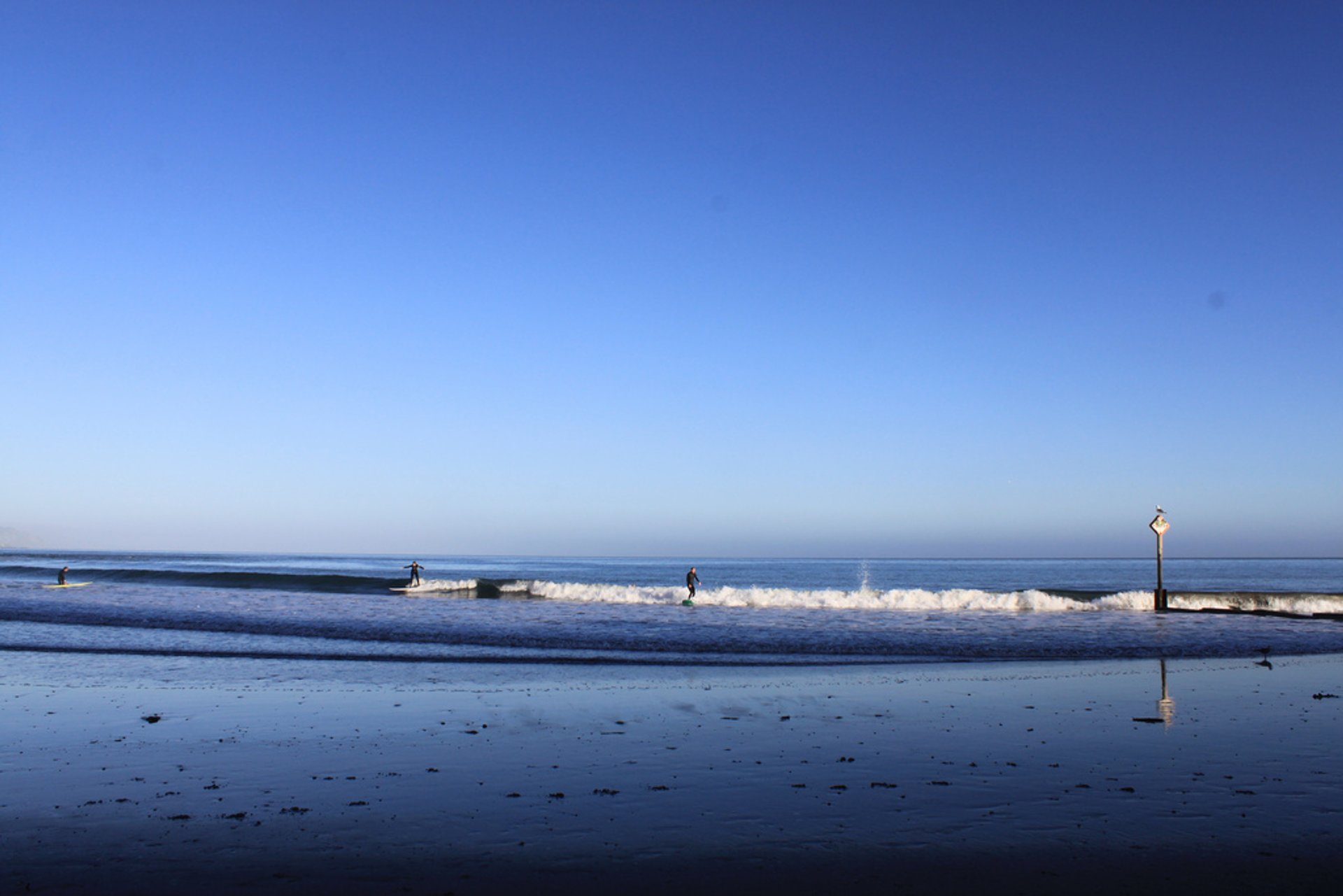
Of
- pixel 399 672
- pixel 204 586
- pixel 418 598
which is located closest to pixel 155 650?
pixel 399 672

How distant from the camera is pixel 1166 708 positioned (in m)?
14.1

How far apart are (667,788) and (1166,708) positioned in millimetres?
9478

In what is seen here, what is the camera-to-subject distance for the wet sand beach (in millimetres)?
6852

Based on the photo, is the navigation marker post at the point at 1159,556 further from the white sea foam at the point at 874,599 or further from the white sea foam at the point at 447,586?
the white sea foam at the point at 447,586

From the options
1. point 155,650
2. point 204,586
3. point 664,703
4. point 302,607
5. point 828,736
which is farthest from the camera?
point 204,586

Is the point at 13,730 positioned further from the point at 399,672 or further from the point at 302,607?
the point at 302,607

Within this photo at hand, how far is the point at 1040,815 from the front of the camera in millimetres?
8242

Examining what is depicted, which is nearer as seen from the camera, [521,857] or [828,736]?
[521,857]

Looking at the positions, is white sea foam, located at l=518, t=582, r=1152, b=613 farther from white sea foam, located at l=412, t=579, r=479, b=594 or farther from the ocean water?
white sea foam, located at l=412, t=579, r=479, b=594

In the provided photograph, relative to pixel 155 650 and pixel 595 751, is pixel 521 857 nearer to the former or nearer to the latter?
pixel 595 751

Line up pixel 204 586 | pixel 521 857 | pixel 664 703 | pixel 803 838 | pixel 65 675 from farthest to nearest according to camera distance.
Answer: pixel 204 586 < pixel 65 675 < pixel 664 703 < pixel 803 838 < pixel 521 857

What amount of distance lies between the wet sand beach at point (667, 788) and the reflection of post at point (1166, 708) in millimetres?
121

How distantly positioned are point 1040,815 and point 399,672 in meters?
14.1

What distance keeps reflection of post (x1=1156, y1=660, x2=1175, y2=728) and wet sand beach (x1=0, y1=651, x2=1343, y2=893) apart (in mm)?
121
